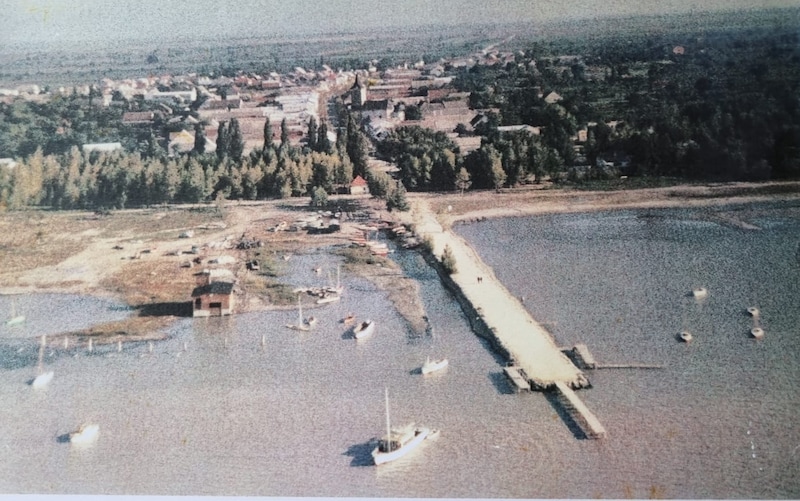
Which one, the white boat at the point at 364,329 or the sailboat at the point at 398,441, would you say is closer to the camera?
the sailboat at the point at 398,441

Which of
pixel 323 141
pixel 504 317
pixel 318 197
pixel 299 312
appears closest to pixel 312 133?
pixel 323 141

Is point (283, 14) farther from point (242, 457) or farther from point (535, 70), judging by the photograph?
point (242, 457)

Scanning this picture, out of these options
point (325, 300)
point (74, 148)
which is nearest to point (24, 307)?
point (74, 148)

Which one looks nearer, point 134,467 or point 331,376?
point 134,467

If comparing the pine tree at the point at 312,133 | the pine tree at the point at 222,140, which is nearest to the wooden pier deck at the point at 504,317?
the pine tree at the point at 312,133

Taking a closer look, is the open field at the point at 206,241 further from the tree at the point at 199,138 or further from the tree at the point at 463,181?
the tree at the point at 199,138

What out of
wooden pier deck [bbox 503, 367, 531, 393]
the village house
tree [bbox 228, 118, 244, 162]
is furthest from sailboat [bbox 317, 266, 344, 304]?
tree [bbox 228, 118, 244, 162]
